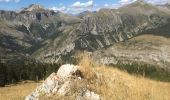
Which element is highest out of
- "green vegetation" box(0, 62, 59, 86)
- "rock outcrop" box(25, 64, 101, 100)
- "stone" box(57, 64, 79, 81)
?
"stone" box(57, 64, 79, 81)

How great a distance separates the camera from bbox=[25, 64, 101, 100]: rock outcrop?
37.2ft

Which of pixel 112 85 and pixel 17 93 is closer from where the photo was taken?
pixel 112 85

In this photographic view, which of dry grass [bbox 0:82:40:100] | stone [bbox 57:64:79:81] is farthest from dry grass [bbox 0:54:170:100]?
dry grass [bbox 0:82:40:100]

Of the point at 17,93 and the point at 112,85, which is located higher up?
the point at 112,85

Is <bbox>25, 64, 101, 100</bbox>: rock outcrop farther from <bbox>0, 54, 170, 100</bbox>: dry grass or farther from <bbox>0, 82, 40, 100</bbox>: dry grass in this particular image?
<bbox>0, 82, 40, 100</bbox>: dry grass

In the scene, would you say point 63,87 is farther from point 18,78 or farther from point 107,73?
point 18,78

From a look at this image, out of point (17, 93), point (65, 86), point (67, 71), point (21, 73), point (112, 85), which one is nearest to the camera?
point (65, 86)

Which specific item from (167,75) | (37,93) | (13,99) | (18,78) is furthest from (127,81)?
(18,78)

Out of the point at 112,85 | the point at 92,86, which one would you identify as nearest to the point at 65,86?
the point at 92,86

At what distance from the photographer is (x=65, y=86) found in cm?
1166

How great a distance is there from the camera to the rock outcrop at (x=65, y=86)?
37.2ft

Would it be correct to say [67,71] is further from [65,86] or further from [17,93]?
[17,93]

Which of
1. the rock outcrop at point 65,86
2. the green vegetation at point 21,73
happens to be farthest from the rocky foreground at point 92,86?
the green vegetation at point 21,73

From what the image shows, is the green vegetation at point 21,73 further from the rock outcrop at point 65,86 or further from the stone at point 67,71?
the rock outcrop at point 65,86
